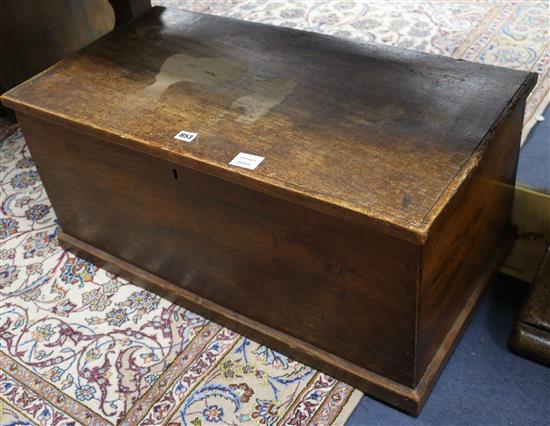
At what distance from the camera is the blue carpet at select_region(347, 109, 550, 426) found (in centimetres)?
137

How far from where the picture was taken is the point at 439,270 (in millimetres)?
1256

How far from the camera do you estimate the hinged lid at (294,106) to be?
118cm

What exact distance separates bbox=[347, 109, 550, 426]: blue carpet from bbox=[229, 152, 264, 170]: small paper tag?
549 millimetres

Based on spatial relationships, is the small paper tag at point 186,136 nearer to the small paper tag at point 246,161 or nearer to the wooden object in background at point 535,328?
the small paper tag at point 246,161

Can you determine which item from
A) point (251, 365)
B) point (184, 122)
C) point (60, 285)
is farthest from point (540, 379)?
point (60, 285)

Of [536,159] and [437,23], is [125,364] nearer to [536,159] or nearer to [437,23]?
[536,159]

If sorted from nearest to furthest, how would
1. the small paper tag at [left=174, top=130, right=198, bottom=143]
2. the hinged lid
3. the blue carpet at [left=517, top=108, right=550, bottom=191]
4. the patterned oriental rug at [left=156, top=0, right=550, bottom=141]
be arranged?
1. the hinged lid
2. the small paper tag at [left=174, top=130, right=198, bottom=143]
3. the blue carpet at [left=517, top=108, right=550, bottom=191]
4. the patterned oriental rug at [left=156, top=0, right=550, bottom=141]

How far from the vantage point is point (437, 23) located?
2.64 metres

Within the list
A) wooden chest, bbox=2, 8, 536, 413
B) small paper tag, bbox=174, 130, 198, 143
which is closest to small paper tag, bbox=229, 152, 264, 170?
wooden chest, bbox=2, 8, 536, 413

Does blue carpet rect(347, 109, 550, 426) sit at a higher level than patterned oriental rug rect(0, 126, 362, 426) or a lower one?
lower

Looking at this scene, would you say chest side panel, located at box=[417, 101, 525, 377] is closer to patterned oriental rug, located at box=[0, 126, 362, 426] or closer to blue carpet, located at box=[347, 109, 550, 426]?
blue carpet, located at box=[347, 109, 550, 426]

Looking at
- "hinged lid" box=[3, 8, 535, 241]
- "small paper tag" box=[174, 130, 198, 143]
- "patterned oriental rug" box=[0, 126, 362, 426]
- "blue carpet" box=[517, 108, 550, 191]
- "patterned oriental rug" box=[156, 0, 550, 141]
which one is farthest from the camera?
"patterned oriental rug" box=[156, 0, 550, 141]

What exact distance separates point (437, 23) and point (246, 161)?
5.45 ft

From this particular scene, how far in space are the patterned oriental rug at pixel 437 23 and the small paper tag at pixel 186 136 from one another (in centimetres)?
132
